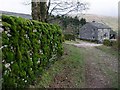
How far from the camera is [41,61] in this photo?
7.95m

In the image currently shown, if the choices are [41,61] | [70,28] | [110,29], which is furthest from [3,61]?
[110,29]

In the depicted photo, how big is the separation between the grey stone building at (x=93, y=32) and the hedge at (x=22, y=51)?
4628 cm

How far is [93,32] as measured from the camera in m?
54.5

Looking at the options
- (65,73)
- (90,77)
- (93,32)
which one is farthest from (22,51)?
(93,32)

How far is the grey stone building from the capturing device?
54.1m

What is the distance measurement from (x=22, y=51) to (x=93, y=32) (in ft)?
162

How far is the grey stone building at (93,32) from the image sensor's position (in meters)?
54.1

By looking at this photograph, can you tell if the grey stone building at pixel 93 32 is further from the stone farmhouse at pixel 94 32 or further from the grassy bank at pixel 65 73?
the grassy bank at pixel 65 73

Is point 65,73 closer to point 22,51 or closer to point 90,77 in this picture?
point 90,77

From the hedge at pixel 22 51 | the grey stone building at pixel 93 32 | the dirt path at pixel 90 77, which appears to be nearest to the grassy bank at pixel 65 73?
the dirt path at pixel 90 77

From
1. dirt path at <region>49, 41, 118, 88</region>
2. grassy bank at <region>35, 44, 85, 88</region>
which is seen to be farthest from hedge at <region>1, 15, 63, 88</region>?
dirt path at <region>49, 41, 118, 88</region>

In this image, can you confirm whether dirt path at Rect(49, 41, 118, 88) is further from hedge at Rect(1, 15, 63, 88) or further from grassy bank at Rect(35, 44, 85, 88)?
hedge at Rect(1, 15, 63, 88)

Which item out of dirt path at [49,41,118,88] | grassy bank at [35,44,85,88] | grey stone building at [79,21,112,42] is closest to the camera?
grassy bank at [35,44,85,88]

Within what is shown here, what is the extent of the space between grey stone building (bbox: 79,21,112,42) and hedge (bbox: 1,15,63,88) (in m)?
46.3
